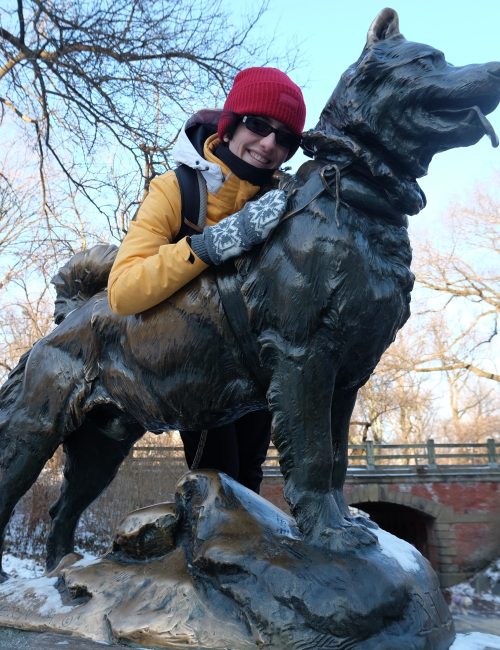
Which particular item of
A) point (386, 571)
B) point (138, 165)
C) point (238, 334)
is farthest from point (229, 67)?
point (386, 571)

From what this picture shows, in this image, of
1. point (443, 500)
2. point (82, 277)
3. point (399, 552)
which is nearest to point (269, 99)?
point (82, 277)

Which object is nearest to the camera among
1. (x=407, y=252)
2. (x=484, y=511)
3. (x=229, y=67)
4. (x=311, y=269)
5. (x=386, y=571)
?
(x=386, y=571)

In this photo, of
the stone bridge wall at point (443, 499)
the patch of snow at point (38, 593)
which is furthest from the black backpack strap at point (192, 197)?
the stone bridge wall at point (443, 499)

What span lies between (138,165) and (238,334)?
19.9ft

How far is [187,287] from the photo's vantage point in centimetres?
225

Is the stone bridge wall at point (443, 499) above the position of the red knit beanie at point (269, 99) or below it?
below

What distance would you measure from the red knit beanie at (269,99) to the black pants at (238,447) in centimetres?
127

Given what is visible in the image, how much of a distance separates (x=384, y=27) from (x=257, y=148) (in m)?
0.61

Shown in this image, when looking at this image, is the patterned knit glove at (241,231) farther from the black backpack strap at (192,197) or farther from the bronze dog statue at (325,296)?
the black backpack strap at (192,197)

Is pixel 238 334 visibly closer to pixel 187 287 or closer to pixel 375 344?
pixel 187 287

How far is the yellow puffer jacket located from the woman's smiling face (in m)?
0.08

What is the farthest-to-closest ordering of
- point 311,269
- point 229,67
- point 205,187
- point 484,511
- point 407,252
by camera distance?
point 484,511 < point 229,67 < point 205,187 < point 407,252 < point 311,269

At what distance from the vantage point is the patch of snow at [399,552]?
1953 mm

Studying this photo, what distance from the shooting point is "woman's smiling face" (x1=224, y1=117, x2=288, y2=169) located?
2.38 meters
